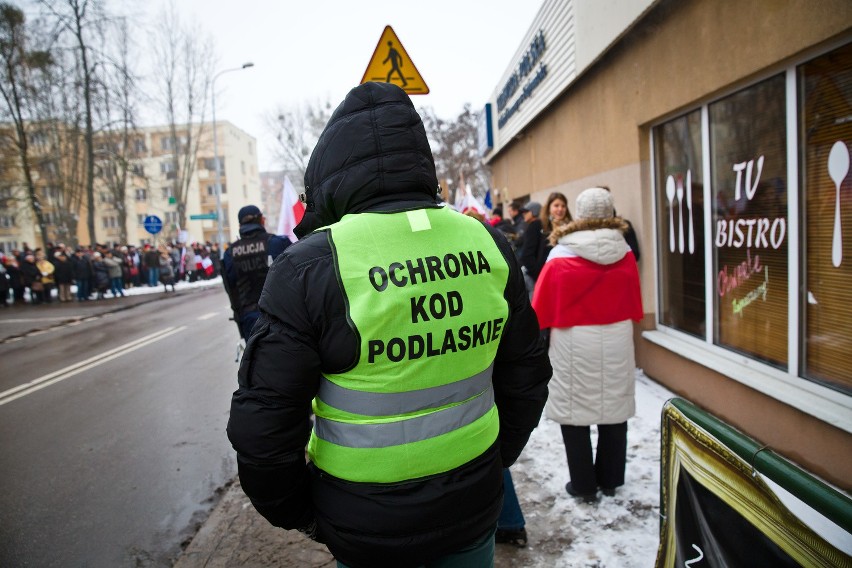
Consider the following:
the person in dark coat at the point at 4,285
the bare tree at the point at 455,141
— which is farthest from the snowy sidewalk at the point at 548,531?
the bare tree at the point at 455,141

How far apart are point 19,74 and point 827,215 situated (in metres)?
27.8

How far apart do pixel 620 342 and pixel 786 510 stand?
208cm

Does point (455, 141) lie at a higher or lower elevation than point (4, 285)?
higher

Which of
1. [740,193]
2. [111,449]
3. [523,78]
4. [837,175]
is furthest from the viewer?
[523,78]

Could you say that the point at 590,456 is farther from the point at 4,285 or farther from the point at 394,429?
the point at 4,285

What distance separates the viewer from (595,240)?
10.9 feet

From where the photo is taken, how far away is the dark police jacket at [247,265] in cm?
566

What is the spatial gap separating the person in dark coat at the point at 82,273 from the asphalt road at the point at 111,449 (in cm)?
1037

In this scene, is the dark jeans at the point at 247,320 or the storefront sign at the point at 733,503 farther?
the dark jeans at the point at 247,320

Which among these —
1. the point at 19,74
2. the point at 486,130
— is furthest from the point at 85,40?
the point at 486,130

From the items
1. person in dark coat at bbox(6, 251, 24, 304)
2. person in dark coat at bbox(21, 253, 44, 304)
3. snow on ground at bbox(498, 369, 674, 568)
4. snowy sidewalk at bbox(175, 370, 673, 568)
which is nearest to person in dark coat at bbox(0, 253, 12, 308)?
person in dark coat at bbox(6, 251, 24, 304)

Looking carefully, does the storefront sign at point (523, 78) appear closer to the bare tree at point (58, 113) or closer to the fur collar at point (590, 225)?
the fur collar at point (590, 225)

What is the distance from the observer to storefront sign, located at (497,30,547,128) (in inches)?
376

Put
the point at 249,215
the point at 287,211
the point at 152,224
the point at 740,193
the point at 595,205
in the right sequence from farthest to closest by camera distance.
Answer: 1. the point at 152,224
2. the point at 287,211
3. the point at 249,215
4. the point at 740,193
5. the point at 595,205
